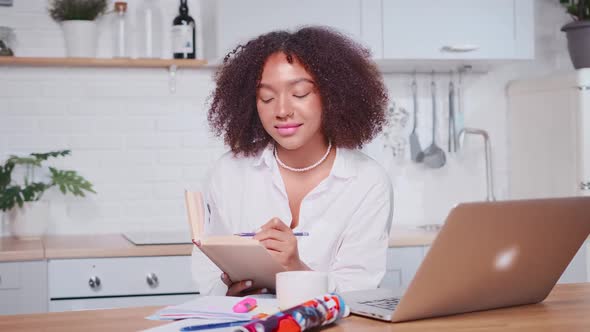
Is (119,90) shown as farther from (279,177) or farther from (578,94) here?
(578,94)

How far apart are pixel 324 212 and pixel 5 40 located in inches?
74.2

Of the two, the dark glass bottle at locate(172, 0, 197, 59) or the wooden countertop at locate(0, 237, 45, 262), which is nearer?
the wooden countertop at locate(0, 237, 45, 262)

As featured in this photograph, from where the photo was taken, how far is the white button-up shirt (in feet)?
7.36

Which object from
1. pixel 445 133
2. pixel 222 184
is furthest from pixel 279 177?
pixel 445 133

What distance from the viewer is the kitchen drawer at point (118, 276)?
310 centimetres

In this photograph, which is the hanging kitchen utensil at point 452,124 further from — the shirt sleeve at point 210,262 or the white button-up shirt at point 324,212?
the shirt sleeve at point 210,262

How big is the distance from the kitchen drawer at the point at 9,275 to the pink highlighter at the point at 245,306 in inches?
69.9

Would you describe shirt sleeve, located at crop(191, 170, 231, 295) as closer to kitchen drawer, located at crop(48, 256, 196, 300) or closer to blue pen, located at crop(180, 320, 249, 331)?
blue pen, located at crop(180, 320, 249, 331)

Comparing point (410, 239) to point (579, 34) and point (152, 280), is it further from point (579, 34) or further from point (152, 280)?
point (579, 34)

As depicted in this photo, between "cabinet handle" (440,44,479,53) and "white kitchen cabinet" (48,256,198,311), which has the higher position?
"cabinet handle" (440,44,479,53)

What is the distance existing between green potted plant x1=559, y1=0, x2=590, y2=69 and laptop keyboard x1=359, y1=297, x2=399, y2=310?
2.44 m

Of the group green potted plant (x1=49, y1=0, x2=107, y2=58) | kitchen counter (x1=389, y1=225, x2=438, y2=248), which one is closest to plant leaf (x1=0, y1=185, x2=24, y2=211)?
green potted plant (x1=49, y1=0, x2=107, y2=58)

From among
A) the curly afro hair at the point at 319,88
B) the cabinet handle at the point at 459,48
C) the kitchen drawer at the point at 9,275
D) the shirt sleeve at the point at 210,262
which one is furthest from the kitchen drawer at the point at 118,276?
the cabinet handle at the point at 459,48

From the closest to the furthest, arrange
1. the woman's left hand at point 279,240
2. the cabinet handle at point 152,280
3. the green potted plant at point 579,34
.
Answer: the woman's left hand at point 279,240 < the cabinet handle at point 152,280 < the green potted plant at point 579,34
